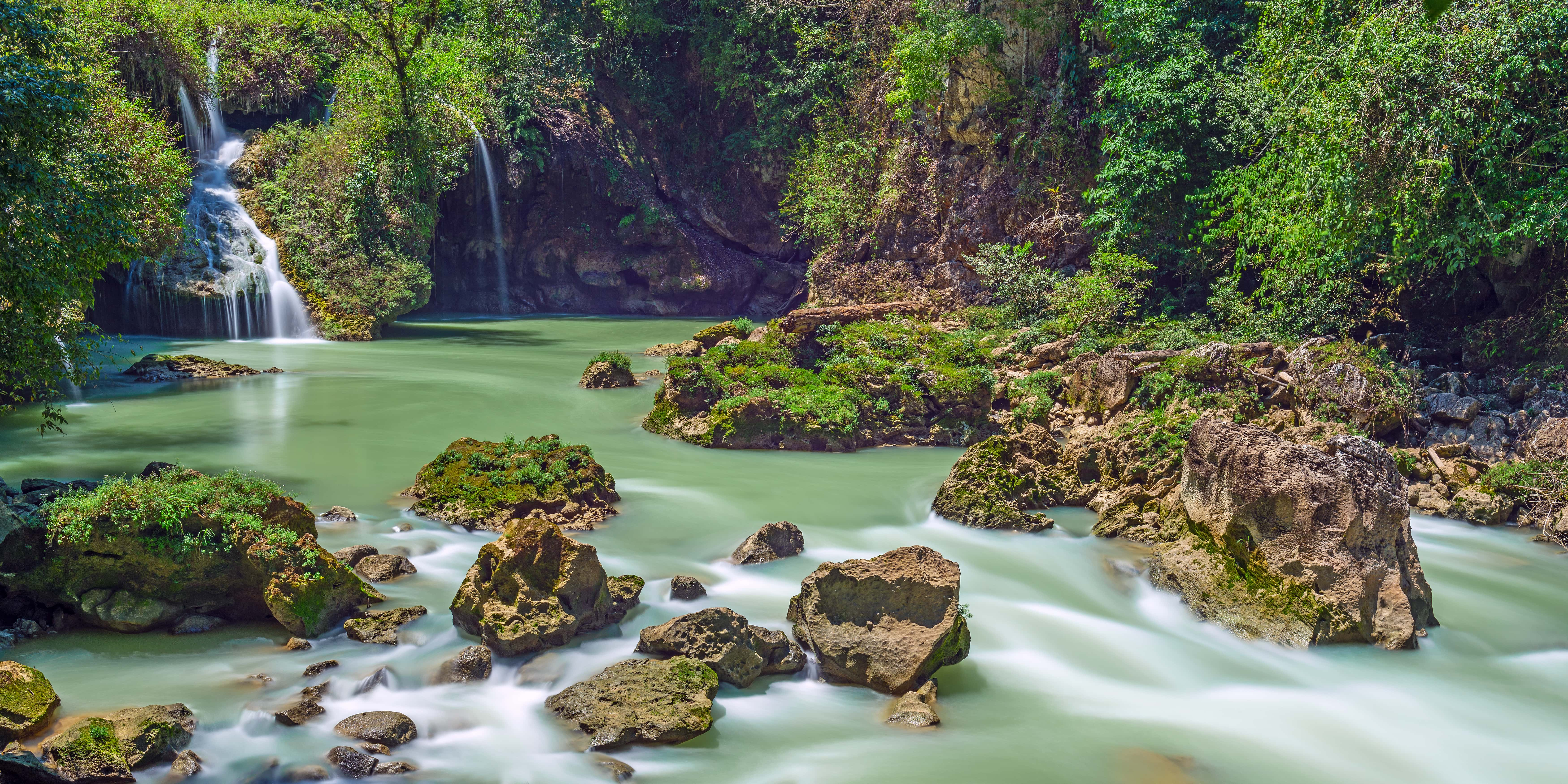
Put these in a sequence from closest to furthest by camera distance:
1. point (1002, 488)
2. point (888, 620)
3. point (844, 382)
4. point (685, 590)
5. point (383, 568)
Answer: point (888, 620) < point (685, 590) < point (383, 568) < point (1002, 488) < point (844, 382)

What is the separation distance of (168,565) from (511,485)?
2910 millimetres

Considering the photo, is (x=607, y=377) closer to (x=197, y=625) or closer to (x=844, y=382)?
(x=844, y=382)

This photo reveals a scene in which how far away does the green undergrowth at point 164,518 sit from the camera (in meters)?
5.98

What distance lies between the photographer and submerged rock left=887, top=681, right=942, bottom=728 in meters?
5.21

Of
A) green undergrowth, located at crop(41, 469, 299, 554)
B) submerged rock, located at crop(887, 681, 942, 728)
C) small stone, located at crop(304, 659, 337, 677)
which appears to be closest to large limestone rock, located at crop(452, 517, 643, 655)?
small stone, located at crop(304, 659, 337, 677)

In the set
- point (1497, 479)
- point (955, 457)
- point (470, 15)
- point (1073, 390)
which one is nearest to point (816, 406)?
point (955, 457)

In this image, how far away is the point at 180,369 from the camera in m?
15.6

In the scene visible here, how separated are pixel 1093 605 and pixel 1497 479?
5168 millimetres

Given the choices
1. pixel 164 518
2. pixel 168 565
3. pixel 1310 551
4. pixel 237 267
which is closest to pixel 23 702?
pixel 168 565

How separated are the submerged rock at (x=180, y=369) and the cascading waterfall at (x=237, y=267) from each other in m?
4.72

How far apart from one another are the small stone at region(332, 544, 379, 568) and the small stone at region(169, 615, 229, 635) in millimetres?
906

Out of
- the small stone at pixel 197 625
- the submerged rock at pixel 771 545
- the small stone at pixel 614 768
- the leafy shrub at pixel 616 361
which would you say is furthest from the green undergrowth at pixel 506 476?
the leafy shrub at pixel 616 361

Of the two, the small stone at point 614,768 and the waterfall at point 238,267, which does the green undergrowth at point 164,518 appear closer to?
the small stone at point 614,768

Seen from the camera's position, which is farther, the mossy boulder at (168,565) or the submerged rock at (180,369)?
the submerged rock at (180,369)
